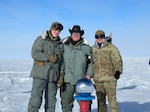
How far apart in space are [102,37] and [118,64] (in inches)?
21.7

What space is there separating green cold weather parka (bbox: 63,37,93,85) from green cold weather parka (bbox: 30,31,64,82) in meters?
0.19

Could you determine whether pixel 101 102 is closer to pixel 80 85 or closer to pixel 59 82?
pixel 59 82

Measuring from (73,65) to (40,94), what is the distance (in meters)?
0.75

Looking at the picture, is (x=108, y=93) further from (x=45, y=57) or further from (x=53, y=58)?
(x=45, y=57)

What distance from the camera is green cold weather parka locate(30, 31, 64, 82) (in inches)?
167

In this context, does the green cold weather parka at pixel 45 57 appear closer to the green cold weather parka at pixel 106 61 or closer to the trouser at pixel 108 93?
the green cold weather parka at pixel 106 61

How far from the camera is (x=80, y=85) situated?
8.69 ft

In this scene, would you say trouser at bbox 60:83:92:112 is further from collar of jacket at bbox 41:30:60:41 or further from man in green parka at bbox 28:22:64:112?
collar of jacket at bbox 41:30:60:41

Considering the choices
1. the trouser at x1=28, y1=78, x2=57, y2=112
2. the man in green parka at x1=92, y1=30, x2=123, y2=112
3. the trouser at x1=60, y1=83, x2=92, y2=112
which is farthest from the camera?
the man in green parka at x1=92, y1=30, x2=123, y2=112

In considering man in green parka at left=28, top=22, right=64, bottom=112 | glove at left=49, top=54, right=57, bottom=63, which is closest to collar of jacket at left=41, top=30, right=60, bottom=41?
man in green parka at left=28, top=22, right=64, bottom=112

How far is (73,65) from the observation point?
4.56 m

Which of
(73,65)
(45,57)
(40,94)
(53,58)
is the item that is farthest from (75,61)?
(40,94)

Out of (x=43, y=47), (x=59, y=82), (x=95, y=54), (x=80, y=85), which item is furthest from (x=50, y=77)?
(x=80, y=85)

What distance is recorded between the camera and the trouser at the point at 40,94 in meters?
4.25
